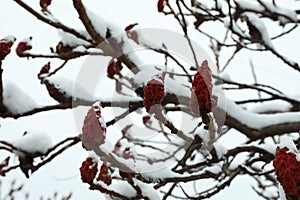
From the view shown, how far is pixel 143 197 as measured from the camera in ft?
4.00

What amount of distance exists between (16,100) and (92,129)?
73cm

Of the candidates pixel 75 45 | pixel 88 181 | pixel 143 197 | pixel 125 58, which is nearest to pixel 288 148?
pixel 88 181

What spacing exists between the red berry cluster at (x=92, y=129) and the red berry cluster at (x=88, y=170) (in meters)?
0.07

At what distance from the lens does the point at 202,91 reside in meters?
0.89

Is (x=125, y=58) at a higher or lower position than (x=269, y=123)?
higher

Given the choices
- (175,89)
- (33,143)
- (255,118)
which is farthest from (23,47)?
(255,118)

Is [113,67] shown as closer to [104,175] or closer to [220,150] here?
[220,150]

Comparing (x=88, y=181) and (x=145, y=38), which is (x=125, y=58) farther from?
(x=88, y=181)

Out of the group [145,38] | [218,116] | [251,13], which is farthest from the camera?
[251,13]

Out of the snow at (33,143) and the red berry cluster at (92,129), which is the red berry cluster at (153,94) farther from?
the snow at (33,143)

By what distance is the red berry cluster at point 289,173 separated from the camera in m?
0.68

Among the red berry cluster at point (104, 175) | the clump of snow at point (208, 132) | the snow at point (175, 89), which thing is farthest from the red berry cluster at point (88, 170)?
the snow at point (175, 89)

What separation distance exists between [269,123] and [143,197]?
3.09ft

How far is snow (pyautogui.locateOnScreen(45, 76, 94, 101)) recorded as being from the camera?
1580mm
